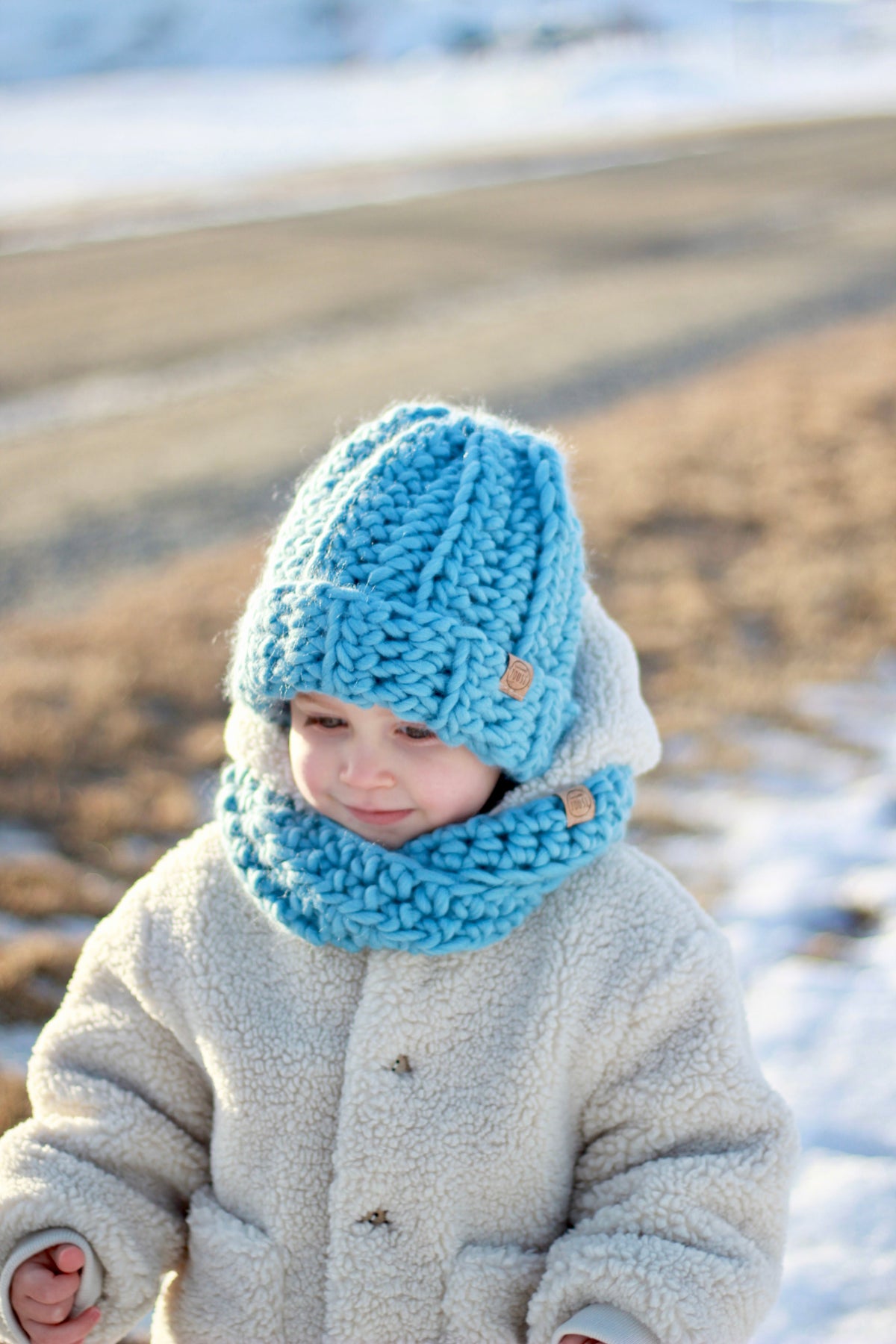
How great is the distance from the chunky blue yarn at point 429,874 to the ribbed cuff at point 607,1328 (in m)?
0.39

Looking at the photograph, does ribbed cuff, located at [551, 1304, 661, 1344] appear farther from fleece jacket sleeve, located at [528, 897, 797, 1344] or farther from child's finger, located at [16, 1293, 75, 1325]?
child's finger, located at [16, 1293, 75, 1325]

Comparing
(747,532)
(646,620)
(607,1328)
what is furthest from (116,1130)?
(747,532)

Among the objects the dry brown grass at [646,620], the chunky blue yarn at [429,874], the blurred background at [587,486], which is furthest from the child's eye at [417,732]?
the dry brown grass at [646,620]

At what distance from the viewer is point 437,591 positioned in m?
→ 1.48

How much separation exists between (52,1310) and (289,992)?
1.44 feet

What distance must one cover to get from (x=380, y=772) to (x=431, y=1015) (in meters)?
0.28

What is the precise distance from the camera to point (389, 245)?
14211 mm

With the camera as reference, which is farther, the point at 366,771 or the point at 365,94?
the point at 365,94

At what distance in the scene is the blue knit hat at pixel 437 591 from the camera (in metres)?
1.47

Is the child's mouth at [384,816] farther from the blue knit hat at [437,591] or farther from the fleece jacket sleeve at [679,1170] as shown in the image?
the fleece jacket sleeve at [679,1170]

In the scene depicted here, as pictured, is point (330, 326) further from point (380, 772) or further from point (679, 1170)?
point (679, 1170)

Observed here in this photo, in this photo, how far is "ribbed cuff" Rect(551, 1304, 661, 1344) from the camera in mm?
1385

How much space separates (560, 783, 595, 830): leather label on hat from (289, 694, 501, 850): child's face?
100 millimetres

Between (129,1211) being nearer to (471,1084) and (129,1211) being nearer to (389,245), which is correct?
(471,1084)
